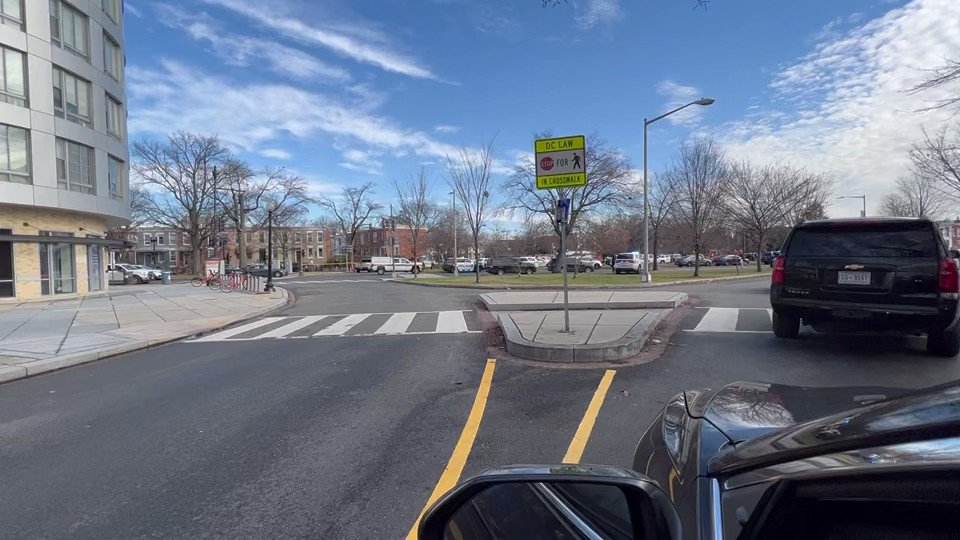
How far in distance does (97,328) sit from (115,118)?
2093 centimetres

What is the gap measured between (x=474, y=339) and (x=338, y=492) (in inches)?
227

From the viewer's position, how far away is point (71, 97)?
912 inches

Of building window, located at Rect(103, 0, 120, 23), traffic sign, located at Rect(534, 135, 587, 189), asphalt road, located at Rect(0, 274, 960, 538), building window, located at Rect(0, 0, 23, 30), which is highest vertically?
building window, located at Rect(103, 0, 120, 23)

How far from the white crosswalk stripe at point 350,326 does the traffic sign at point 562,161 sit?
11.9 ft

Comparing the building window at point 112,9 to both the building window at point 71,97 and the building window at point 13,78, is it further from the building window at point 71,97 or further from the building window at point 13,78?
the building window at point 13,78

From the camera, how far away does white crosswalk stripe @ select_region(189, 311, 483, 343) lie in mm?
10438

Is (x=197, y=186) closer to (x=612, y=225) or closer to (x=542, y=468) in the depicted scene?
(x=612, y=225)

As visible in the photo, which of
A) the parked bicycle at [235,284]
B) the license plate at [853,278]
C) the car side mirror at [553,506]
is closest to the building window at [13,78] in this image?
the parked bicycle at [235,284]

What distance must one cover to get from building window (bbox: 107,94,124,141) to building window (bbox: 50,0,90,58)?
287 centimetres

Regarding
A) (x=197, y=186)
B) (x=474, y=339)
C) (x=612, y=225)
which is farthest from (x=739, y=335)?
(x=612, y=225)

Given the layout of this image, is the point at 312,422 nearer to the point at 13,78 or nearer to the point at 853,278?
the point at 853,278

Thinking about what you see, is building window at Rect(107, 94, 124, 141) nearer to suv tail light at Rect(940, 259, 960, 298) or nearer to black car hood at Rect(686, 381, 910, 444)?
black car hood at Rect(686, 381, 910, 444)

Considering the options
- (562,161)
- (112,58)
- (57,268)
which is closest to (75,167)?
(57,268)

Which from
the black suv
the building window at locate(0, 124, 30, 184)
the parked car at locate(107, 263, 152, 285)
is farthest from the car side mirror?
the parked car at locate(107, 263, 152, 285)
